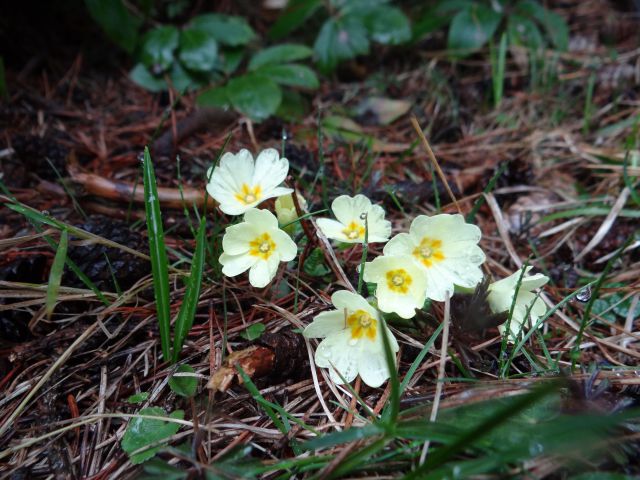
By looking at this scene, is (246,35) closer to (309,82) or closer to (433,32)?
(309,82)

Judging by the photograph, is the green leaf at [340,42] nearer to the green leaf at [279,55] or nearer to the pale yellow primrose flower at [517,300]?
the green leaf at [279,55]

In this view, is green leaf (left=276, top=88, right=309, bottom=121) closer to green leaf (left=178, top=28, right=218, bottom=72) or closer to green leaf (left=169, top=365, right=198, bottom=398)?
green leaf (left=178, top=28, right=218, bottom=72)

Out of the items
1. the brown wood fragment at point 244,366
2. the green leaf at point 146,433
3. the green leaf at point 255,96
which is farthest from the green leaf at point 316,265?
the green leaf at point 255,96

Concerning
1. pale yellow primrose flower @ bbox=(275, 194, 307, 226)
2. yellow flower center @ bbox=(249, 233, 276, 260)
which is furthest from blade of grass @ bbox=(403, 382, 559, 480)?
pale yellow primrose flower @ bbox=(275, 194, 307, 226)

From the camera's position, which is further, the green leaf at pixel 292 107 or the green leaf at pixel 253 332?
the green leaf at pixel 292 107

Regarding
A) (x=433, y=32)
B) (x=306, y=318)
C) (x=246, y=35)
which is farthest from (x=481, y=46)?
(x=306, y=318)

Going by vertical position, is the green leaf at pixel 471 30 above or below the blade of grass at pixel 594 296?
above

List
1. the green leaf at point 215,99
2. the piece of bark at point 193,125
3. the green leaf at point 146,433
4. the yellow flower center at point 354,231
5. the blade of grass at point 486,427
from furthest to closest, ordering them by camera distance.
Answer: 1. the green leaf at point 215,99
2. the piece of bark at point 193,125
3. the yellow flower center at point 354,231
4. the green leaf at point 146,433
5. the blade of grass at point 486,427
